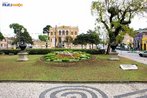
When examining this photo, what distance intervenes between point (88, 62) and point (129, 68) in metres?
3.44

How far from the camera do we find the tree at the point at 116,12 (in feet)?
115

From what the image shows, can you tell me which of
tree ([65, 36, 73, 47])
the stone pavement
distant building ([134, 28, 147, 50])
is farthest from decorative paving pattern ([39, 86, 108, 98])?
tree ([65, 36, 73, 47])

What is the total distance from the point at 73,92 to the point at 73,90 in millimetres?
376

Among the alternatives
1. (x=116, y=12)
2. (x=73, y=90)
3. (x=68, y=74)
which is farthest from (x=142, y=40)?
(x=73, y=90)

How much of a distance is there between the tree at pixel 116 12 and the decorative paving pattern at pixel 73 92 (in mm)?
22200

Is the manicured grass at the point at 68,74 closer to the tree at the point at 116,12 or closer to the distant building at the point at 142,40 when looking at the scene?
the tree at the point at 116,12

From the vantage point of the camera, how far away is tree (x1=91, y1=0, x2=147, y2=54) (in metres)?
34.9

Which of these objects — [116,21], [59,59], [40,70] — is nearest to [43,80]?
[40,70]

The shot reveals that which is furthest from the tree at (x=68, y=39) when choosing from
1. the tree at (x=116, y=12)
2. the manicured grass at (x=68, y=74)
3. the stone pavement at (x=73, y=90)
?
the stone pavement at (x=73, y=90)

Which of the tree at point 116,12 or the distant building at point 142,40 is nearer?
the tree at point 116,12

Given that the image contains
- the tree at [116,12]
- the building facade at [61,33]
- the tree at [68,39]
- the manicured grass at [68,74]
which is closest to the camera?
the manicured grass at [68,74]

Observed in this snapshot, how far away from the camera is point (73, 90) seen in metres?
12.9

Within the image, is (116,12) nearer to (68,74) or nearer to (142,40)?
(68,74)

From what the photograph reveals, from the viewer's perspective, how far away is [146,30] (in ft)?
284
